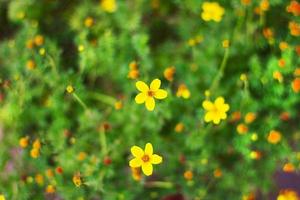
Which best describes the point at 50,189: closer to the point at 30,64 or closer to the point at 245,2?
the point at 30,64

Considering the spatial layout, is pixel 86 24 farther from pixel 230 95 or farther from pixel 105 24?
pixel 230 95

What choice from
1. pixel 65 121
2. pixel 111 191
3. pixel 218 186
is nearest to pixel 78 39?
Answer: pixel 65 121

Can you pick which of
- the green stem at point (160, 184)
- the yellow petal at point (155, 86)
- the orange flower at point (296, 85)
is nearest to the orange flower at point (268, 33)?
the orange flower at point (296, 85)

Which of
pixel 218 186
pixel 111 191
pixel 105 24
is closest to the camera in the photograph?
pixel 111 191

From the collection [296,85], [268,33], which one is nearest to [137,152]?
[296,85]

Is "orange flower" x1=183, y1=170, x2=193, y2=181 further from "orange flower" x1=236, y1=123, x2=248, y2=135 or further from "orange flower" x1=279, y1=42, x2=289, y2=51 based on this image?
"orange flower" x1=279, y1=42, x2=289, y2=51

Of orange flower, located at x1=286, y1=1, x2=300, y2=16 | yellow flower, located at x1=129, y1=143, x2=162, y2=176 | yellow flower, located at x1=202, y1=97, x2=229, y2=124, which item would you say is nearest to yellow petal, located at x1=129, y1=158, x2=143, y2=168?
yellow flower, located at x1=129, y1=143, x2=162, y2=176

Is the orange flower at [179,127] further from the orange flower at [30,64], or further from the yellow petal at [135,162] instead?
the orange flower at [30,64]
